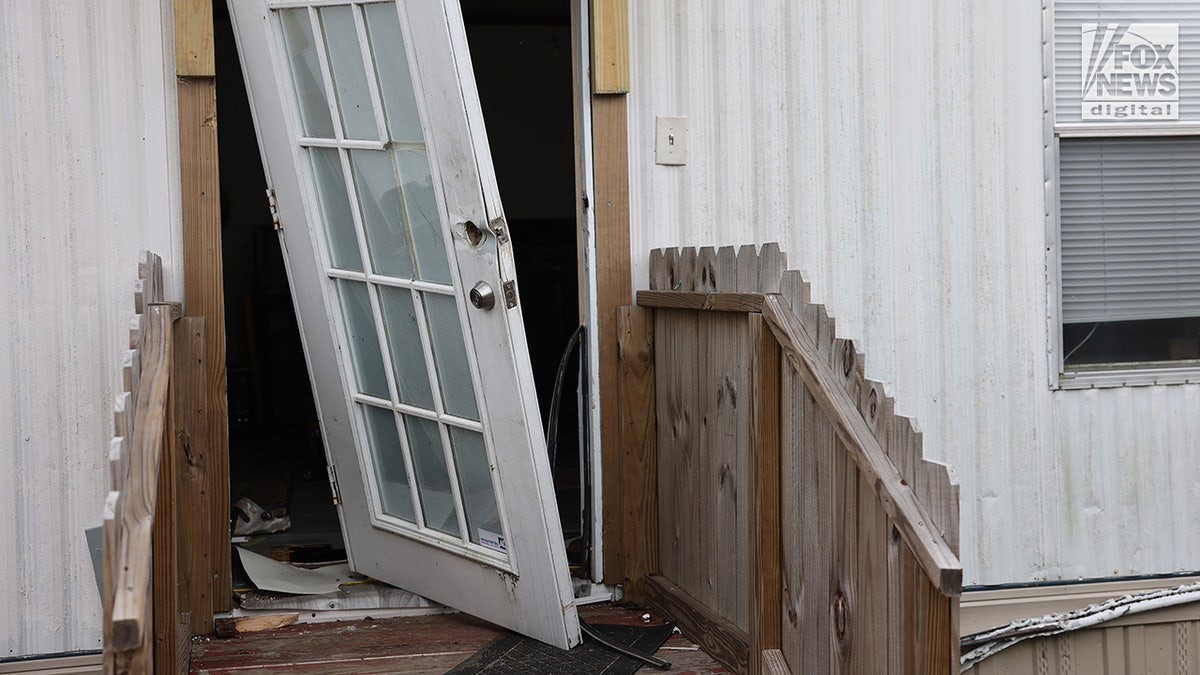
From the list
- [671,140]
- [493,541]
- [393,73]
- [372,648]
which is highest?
[393,73]

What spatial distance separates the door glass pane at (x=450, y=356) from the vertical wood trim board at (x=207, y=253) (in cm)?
65

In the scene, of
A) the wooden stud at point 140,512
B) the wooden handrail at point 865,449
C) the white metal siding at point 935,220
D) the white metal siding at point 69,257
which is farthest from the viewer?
the white metal siding at point 935,220

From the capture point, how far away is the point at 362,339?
335 centimetres

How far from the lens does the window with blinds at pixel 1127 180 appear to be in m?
3.92

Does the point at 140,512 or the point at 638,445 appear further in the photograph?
the point at 638,445

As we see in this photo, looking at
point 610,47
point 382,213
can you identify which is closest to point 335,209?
point 382,213

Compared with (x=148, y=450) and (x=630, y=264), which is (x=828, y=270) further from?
(x=148, y=450)

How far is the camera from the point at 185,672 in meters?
2.77

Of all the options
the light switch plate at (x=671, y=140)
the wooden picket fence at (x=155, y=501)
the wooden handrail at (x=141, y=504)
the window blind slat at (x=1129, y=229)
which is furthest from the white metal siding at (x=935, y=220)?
the wooden handrail at (x=141, y=504)

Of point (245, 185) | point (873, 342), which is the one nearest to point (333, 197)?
point (873, 342)

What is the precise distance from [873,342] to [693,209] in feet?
2.51

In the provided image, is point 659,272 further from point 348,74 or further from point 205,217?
point 205,217

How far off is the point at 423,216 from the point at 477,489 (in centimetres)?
76

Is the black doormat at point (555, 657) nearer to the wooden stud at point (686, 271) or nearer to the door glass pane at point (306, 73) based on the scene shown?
the wooden stud at point (686, 271)
